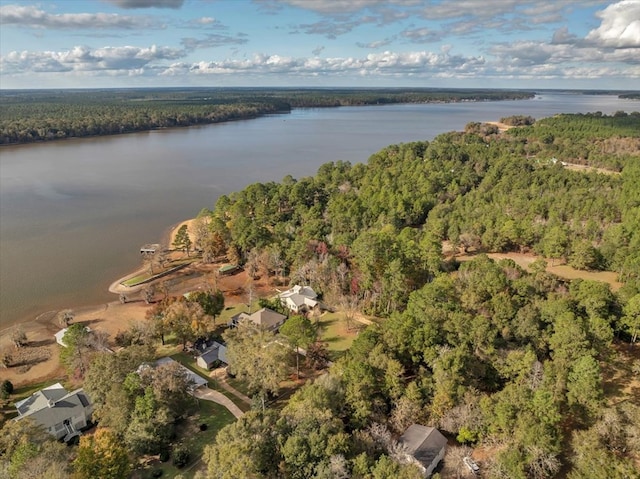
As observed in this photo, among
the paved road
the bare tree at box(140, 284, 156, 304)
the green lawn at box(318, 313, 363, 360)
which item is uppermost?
the bare tree at box(140, 284, 156, 304)

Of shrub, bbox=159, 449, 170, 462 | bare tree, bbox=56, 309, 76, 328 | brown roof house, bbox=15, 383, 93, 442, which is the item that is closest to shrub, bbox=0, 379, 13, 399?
brown roof house, bbox=15, 383, 93, 442

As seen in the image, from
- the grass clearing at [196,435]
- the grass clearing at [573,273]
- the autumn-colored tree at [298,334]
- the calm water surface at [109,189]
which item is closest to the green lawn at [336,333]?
the autumn-colored tree at [298,334]

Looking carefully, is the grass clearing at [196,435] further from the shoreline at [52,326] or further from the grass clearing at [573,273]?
the grass clearing at [573,273]

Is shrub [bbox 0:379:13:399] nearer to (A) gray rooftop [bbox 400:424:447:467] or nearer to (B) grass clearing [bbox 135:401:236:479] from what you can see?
(B) grass clearing [bbox 135:401:236:479]

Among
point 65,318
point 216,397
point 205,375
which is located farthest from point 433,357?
point 65,318

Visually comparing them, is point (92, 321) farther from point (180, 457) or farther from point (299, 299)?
point (180, 457)

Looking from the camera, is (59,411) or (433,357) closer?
(59,411)
